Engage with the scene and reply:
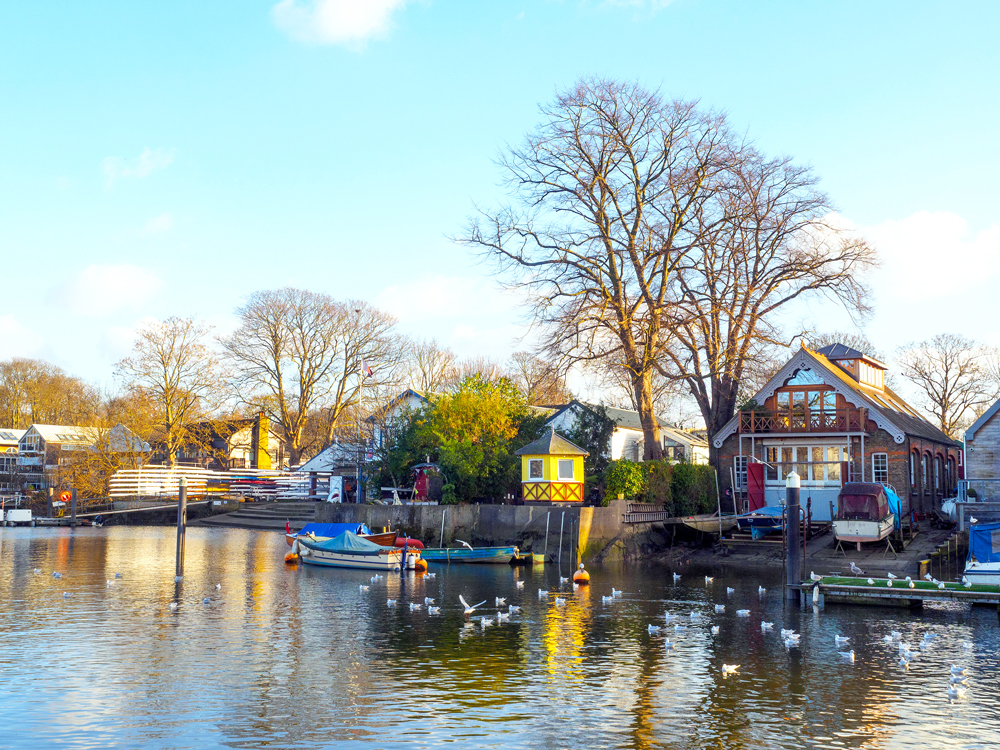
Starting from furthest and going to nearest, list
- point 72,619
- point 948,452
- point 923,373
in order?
point 923,373, point 948,452, point 72,619

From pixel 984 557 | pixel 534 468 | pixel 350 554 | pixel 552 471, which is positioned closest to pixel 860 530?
pixel 984 557

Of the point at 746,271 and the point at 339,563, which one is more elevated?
the point at 746,271

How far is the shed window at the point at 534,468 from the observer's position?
41.2 meters

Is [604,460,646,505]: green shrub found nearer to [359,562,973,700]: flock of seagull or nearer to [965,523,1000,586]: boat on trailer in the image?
[359,562,973,700]: flock of seagull

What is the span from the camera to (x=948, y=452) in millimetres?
54062

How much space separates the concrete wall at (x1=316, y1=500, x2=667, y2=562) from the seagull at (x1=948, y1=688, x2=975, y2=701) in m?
23.1

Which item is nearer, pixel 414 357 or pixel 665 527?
pixel 665 527

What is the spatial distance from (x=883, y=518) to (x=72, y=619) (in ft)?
100.0

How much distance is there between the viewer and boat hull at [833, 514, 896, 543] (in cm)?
3578

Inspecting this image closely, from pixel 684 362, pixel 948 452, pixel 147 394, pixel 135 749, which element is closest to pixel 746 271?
→ pixel 684 362

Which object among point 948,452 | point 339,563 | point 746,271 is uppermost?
point 746,271

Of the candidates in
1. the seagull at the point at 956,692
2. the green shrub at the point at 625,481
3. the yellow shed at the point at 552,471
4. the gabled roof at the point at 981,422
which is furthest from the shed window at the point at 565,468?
the seagull at the point at 956,692

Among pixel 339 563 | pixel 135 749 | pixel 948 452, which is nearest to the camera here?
pixel 135 749

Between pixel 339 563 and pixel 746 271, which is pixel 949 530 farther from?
pixel 339 563
